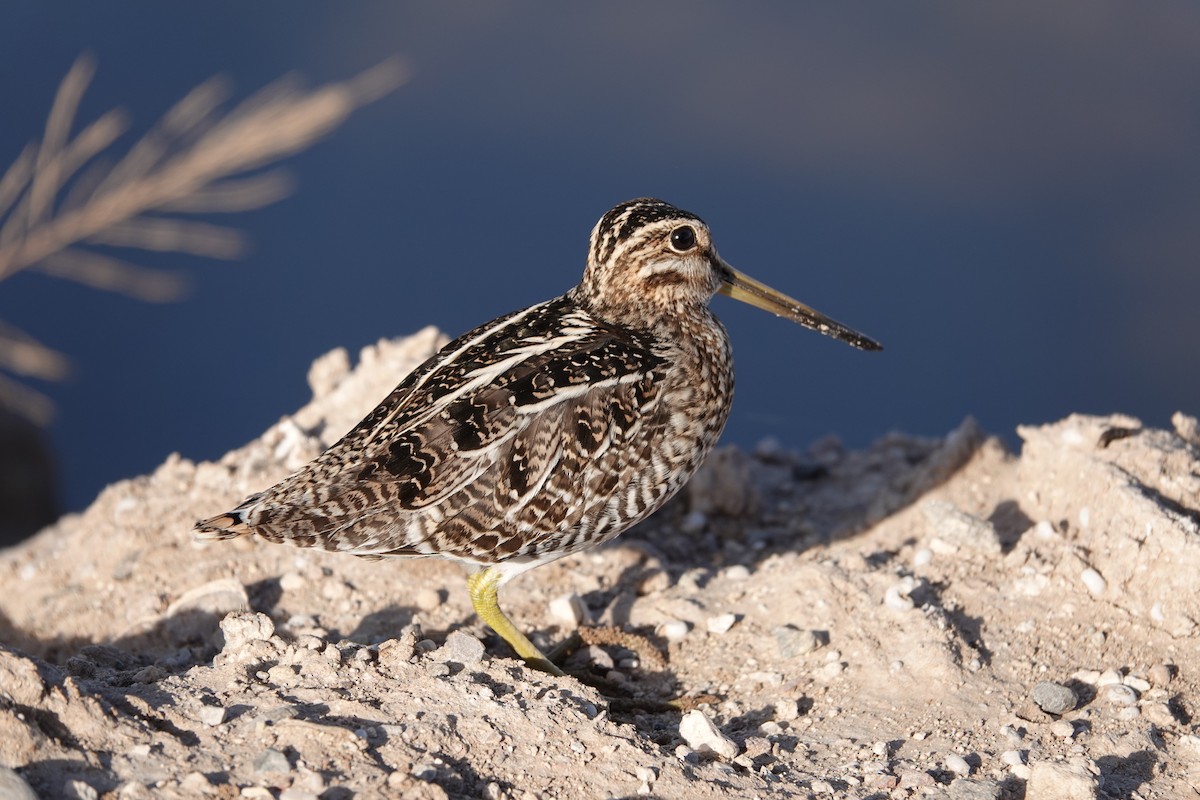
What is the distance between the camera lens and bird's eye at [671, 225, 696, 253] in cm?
485

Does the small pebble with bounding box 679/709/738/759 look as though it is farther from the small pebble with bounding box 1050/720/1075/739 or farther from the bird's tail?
the bird's tail

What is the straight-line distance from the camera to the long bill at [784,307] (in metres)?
5.18

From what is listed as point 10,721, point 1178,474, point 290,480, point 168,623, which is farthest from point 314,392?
point 1178,474

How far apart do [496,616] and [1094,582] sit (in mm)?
2165

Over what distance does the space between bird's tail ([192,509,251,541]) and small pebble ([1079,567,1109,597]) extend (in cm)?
296

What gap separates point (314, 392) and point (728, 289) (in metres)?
2.51

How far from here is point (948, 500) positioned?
5.81 meters

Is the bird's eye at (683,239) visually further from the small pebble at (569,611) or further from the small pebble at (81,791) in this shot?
the small pebble at (81,791)

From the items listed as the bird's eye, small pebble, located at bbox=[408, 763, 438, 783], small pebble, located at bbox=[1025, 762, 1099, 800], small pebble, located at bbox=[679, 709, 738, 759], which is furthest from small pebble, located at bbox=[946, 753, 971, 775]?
the bird's eye

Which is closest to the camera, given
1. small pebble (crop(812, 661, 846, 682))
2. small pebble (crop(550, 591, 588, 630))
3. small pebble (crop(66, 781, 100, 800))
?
small pebble (crop(66, 781, 100, 800))

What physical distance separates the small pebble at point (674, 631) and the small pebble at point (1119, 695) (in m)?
1.45

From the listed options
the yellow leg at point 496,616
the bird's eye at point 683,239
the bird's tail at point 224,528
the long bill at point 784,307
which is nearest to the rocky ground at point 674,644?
the yellow leg at point 496,616

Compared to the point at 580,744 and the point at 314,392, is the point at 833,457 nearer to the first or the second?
the point at 314,392

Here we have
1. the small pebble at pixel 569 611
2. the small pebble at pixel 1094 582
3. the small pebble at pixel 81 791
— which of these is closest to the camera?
the small pebble at pixel 81 791
